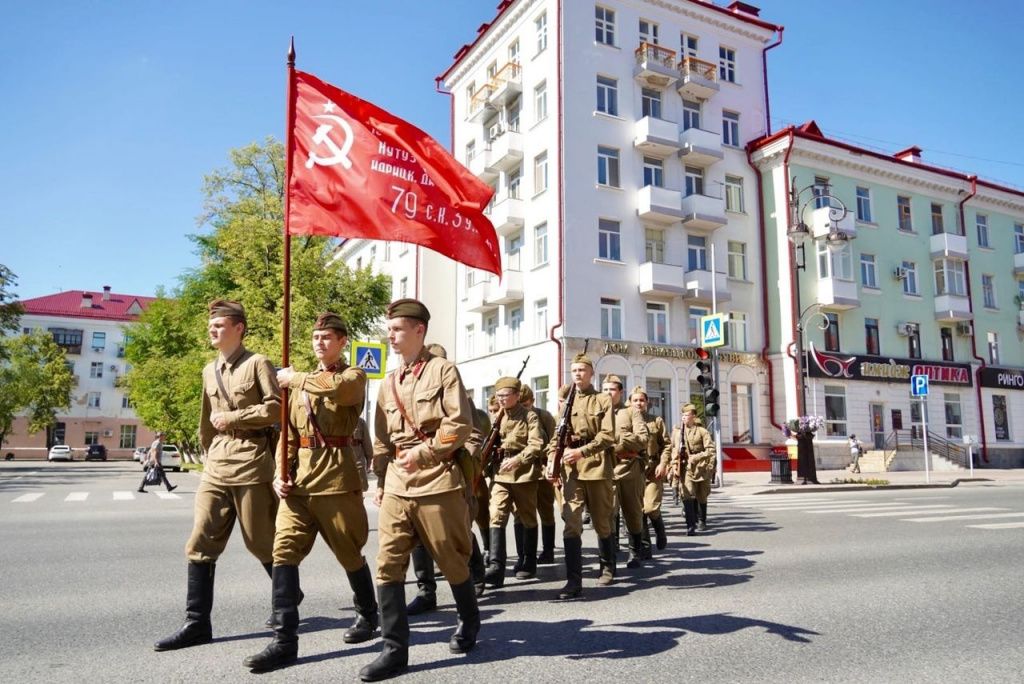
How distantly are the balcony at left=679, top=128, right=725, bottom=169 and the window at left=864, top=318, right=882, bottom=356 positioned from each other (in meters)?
10.0

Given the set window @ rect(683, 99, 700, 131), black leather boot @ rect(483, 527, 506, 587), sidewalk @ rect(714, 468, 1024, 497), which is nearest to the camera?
black leather boot @ rect(483, 527, 506, 587)

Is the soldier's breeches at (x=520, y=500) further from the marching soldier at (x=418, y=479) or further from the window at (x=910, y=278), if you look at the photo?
the window at (x=910, y=278)

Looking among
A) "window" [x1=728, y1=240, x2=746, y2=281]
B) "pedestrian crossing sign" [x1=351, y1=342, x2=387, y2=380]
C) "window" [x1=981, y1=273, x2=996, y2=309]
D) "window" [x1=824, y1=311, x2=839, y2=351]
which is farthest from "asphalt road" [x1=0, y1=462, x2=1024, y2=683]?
"window" [x1=981, y1=273, x2=996, y2=309]

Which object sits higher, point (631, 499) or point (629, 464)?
point (629, 464)

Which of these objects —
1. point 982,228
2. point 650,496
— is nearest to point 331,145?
point 650,496

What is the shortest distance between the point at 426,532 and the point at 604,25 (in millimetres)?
30087

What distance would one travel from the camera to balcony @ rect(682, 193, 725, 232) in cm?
3114

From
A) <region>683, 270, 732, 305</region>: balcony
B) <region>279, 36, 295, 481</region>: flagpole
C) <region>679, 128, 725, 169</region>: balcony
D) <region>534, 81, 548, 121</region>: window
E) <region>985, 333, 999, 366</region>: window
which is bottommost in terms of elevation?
<region>279, 36, 295, 481</region>: flagpole

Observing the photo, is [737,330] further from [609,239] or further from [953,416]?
[953,416]

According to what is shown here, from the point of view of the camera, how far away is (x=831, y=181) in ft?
112

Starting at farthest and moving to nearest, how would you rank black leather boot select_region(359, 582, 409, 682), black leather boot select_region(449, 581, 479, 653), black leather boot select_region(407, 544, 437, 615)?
black leather boot select_region(407, 544, 437, 615), black leather boot select_region(449, 581, 479, 653), black leather boot select_region(359, 582, 409, 682)

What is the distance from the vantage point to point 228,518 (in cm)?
514

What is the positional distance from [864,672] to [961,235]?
130 ft

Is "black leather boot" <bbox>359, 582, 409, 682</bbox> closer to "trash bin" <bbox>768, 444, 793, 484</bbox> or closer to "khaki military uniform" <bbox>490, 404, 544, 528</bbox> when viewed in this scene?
"khaki military uniform" <bbox>490, 404, 544, 528</bbox>
